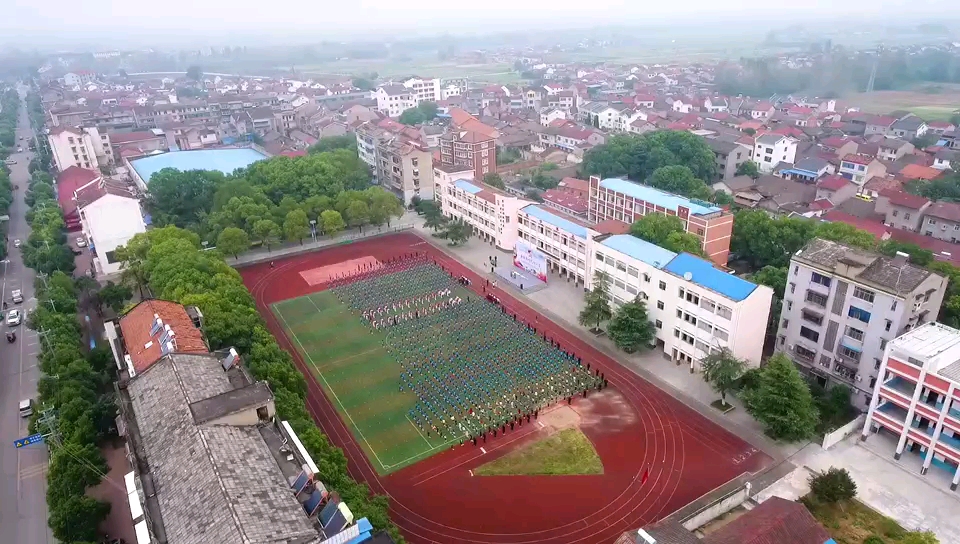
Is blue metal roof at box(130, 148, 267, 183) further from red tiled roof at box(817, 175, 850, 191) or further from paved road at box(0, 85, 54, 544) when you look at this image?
red tiled roof at box(817, 175, 850, 191)

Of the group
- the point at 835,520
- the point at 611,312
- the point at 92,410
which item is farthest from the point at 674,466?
the point at 92,410

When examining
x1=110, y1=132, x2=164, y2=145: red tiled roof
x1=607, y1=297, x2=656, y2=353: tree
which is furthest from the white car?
x1=110, y1=132, x2=164, y2=145: red tiled roof

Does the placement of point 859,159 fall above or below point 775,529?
above

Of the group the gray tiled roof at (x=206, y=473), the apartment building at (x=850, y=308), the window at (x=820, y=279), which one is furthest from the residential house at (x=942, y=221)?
the gray tiled roof at (x=206, y=473)

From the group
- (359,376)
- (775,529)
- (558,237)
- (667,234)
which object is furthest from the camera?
(558,237)

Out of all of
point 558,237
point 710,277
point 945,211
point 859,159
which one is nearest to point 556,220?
point 558,237

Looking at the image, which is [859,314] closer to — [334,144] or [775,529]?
[775,529]

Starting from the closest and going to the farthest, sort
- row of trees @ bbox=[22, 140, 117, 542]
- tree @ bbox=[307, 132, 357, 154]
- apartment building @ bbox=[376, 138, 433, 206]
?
row of trees @ bbox=[22, 140, 117, 542] < apartment building @ bbox=[376, 138, 433, 206] < tree @ bbox=[307, 132, 357, 154]
